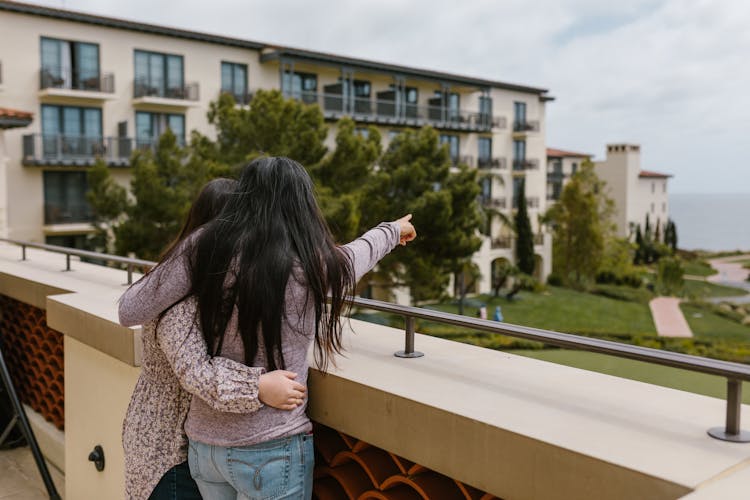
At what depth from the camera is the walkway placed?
4383mm

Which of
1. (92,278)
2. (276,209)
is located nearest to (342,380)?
(276,209)

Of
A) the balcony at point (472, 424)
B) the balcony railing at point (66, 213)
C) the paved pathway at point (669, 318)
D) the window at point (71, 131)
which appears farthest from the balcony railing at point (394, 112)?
the balcony at point (472, 424)

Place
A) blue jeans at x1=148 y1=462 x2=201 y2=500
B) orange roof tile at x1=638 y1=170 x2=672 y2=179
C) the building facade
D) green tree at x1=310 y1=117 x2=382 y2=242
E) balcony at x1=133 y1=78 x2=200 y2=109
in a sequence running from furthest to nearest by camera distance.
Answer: orange roof tile at x1=638 y1=170 x2=672 y2=179 < the building facade < balcony at x1=133 y1=78 x2=200 y2=109 < green tree at x1=310 y1=117 x2=382 y2=242 < blue jeans at x1=148 y1=462 x2=201 y2=500

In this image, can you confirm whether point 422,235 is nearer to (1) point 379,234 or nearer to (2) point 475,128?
(2) point 475,128

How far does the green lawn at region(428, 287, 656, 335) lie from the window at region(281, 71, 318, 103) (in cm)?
984

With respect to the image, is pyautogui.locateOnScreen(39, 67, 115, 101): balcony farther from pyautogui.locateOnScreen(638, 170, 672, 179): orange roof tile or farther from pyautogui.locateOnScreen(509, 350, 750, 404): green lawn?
pyautogui.locateOnScreen(638, 170, 672, 179): orange roof tile

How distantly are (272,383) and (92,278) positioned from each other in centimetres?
326

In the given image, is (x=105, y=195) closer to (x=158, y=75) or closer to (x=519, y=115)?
(x=158, y=75)

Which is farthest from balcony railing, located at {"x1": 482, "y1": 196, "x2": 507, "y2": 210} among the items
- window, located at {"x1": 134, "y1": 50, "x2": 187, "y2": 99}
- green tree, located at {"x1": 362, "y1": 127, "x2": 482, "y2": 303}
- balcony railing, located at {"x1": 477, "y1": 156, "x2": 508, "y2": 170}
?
window, located at {"x1": 134, "y1": 50, "x2": 187, "y2": 99}

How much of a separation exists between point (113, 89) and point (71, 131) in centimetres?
203

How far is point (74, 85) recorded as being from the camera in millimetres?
25031

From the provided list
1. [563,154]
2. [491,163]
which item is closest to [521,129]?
[491,163]

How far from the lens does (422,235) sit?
72.2ft

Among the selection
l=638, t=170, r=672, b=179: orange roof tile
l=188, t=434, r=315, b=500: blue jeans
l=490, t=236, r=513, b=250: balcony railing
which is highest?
l=638, t=170, r=672, b=179: orange roof tile
